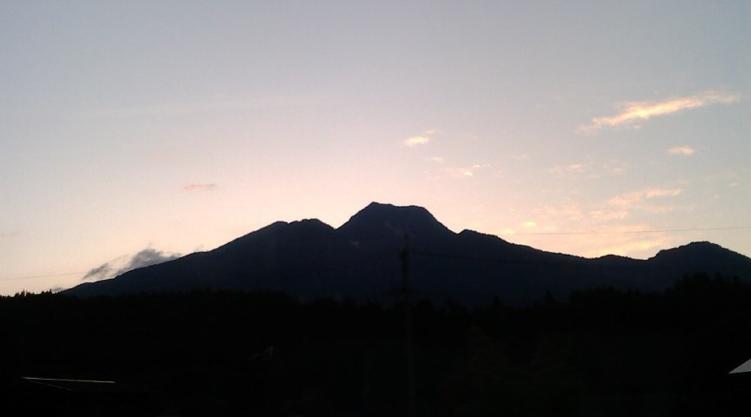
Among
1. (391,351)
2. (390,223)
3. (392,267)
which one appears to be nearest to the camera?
(391,351)

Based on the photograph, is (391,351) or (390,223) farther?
(390,223)

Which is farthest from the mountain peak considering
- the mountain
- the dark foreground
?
the dark foreground

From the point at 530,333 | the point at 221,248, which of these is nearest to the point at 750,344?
the point at 530,333

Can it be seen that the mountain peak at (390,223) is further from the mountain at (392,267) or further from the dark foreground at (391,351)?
the dark foreground at (391,351)

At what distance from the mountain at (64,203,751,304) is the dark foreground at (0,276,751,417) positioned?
20.8 m

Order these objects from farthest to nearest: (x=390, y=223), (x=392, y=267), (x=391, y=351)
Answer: (x=390, y=223)
(x=392, y=267)
(x=391, y=351)

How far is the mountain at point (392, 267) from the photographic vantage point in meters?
77.9

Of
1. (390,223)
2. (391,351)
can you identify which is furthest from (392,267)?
(391,351)

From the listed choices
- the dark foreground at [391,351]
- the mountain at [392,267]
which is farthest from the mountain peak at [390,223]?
the dark foreground at [391,351]

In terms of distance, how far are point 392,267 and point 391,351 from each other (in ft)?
115

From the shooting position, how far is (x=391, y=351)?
44.2 m

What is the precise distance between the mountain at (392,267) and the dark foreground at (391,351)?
20.8 m

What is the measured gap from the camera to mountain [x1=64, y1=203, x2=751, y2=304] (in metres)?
77.9

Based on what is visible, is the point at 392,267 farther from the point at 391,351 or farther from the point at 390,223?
the point at 391,351
